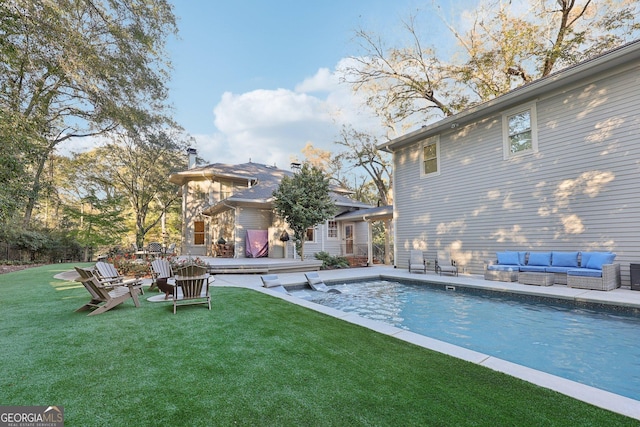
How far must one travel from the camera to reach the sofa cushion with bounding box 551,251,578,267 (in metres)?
7.10

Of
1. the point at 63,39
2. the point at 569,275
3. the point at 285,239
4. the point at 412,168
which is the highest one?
the point at 63,39

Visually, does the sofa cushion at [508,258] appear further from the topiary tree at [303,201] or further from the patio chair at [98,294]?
the patio chair at [98,294]

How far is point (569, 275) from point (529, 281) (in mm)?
810

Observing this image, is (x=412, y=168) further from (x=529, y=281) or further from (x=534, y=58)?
(x=534, y=58)

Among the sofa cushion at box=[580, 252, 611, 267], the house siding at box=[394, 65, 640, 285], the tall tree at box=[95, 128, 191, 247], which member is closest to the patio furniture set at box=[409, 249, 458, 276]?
the house siding at box=[394, 65, 640, 285]

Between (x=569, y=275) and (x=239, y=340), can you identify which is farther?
(x=569, y=275)

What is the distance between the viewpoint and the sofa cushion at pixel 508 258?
8.09 metres

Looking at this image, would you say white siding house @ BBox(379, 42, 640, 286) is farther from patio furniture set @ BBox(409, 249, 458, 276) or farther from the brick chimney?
the brick chimney

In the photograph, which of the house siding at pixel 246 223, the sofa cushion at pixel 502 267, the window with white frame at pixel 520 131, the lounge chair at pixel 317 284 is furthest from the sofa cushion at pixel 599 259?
the house siding at pixel 246 223

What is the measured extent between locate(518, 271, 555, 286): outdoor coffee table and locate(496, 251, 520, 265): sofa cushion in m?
0.62

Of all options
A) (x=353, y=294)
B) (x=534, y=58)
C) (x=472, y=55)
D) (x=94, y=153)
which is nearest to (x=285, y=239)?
(x=353, y=294)

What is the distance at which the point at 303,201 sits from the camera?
12000 millimetres

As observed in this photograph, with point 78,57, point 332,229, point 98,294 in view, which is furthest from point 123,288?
point 332,229

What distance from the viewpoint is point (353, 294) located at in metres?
8.01
